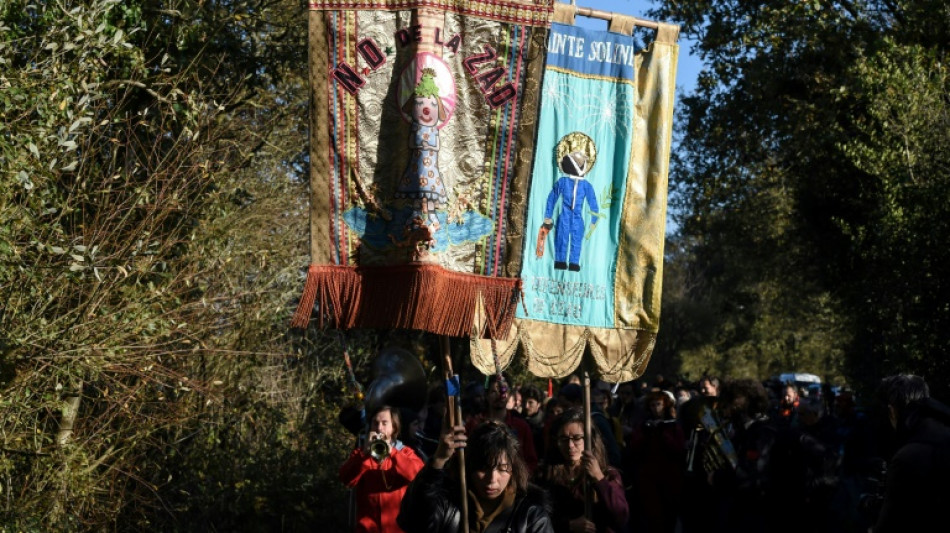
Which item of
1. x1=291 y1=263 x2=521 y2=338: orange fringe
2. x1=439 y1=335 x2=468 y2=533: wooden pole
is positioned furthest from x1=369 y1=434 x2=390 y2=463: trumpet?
x1=439 y1=335 x2=468 y2=533: wooden pole

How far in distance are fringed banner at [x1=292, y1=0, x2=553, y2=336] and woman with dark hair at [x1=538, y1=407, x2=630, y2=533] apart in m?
0.84

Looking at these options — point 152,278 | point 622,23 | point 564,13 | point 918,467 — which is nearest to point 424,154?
point 564,13

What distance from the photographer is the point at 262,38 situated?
1158 cm

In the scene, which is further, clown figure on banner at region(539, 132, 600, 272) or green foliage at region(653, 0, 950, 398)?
green foliage at region(653, 0, 950, 398)

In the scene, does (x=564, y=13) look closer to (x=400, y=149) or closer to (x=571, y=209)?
(x=571, y=209)

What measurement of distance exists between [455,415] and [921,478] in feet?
7.73

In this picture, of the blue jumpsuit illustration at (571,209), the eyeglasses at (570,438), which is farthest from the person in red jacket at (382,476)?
the blue jumpsuit illustration at (571,209)

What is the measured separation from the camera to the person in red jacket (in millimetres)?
7992

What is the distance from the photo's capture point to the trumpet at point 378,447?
25.7 ft

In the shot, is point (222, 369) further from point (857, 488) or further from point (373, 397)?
point (857, 488)

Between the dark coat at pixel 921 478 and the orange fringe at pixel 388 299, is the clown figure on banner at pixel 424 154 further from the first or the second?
the dark coat at pixel 921 478

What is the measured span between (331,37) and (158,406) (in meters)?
3.74

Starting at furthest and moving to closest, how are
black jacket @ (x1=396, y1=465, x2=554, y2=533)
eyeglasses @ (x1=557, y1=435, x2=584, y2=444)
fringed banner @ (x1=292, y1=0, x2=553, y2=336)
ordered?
fringed banner @ (x1=292, y1=0, x2=553, y2=336) < eyeglasses @ (x1=557, y1=435, x2=584, y2=444) < black jacket @ (x1=396, y1=465, x2=554, y2=533)

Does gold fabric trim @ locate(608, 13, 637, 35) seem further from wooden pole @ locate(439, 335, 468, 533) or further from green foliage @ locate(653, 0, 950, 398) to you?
green foliage @ locate(653, 0, 950, 398)
